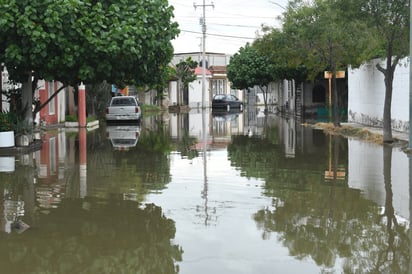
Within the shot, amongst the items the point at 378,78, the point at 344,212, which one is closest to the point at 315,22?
the point at 378,78

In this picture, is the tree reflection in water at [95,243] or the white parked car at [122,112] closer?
the tree reflection in water at [95,243]

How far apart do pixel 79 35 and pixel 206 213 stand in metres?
7.54

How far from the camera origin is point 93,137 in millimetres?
25250

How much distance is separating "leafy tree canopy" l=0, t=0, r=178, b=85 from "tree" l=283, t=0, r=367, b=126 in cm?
1054

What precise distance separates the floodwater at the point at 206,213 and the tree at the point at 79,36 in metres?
2.47

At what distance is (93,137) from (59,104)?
10.2 metres

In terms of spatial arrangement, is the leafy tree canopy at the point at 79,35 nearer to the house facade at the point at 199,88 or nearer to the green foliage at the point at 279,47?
the green foliage at the point at 279,47

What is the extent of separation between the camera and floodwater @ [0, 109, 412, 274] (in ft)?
22.0

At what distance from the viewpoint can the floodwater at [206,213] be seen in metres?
6.70

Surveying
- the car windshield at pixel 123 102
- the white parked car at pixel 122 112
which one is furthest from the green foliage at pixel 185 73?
the white parked car at pixel 122 112

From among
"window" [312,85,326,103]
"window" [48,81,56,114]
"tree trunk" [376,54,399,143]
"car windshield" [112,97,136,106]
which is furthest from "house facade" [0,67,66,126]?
"window" [312,85,326,103]

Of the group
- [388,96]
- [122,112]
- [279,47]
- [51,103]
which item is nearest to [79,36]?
[388,96]

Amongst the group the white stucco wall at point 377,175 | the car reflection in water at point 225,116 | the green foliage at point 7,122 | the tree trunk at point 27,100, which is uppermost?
the tree trunk at point 27,100

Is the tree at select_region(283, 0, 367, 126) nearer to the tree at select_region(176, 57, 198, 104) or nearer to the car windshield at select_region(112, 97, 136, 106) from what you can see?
the car windshield at select_region(112, 97, 136, 106)
